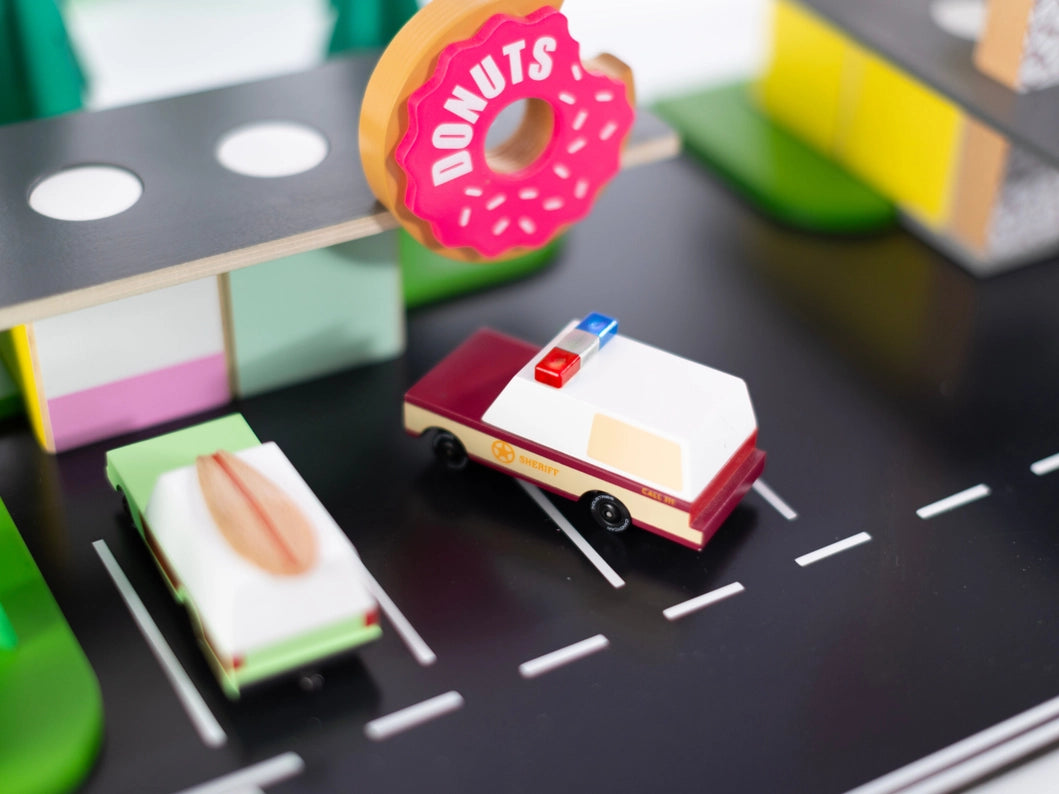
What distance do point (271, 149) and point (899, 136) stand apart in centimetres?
214

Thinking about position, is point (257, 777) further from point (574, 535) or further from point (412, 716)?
point (574, 535)

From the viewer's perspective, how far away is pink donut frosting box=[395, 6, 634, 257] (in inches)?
136

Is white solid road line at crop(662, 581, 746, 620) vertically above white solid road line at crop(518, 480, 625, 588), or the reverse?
white solid road line at crop(518, 480, 625, 588)

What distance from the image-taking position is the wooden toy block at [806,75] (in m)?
4.93

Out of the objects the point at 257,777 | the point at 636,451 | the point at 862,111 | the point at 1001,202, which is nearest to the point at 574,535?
the point at 636,451

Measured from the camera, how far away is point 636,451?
339 centimetres

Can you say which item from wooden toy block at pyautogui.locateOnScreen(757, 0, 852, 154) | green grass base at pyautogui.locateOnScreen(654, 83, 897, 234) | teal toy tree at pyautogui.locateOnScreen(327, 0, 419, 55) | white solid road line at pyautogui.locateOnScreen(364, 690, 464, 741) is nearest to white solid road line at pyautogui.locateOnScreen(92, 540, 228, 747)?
white solid road line at pyautogui.locateOnScreen(364, 690, 464, 741)

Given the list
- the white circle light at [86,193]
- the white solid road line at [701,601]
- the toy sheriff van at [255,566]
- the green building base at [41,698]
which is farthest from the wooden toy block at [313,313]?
the white solid road line at [701,601]

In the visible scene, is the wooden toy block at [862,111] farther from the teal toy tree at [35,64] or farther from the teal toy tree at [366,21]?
the teal toy tree at [35,64]

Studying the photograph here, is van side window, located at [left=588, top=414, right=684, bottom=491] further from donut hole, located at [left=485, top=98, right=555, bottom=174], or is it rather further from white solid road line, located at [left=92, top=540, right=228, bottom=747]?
white solid road line, located at [left=92, top=540, right=228, bottom=747]

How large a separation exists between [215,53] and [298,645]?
3.84 meters

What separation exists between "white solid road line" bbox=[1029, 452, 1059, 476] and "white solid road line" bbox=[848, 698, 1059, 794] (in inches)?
32.7

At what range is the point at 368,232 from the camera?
363cm

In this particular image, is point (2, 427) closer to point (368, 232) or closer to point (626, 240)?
point (368, 232)
